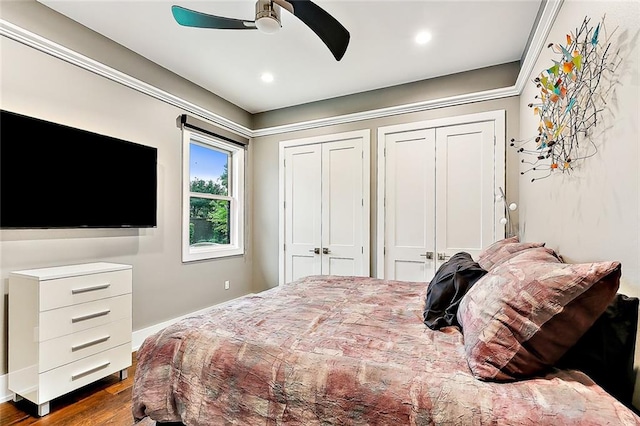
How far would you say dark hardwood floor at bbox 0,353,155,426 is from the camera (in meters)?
1.96

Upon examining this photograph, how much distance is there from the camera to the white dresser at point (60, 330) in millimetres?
2010

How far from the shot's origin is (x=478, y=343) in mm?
1076

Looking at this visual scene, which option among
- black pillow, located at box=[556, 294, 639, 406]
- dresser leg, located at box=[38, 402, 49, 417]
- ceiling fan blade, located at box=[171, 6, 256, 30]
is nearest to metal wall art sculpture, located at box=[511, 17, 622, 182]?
black pillow, located at box=[556, 294, 639, 406]

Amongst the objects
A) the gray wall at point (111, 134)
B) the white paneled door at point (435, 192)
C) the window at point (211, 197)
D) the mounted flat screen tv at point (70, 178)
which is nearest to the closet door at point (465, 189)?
the white paneled door at point (435, 192)

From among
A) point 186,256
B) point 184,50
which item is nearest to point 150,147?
point 184,50

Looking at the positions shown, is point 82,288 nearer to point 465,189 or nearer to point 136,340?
point 136,340

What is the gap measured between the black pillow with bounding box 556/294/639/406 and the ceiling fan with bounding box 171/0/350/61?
6.42 ft

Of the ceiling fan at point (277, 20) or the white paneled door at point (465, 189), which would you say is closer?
the ceiling fan at point (277, 20)

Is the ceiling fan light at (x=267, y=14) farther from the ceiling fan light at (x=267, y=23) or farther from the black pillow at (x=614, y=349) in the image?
→ the black pillow at (x=614, y=349)

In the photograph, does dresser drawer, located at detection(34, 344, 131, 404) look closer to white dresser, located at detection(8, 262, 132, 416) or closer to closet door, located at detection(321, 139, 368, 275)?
white dresser, located at detection(8, 262, 132, 416)

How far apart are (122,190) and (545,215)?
11.4 ft

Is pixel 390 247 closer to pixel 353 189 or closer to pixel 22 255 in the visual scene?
pixel 353 189

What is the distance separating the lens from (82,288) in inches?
86.8

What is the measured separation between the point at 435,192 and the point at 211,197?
2812 millimetres
